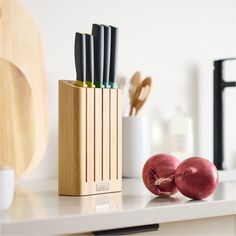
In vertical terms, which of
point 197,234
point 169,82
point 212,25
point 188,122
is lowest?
point 197,234

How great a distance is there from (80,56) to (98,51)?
0.05 metres

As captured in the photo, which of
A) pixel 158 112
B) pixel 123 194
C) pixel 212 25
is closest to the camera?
pixel 123 194

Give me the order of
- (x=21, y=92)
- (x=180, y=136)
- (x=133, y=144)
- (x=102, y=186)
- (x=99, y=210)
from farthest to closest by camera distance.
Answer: (x=180, y=136) < (x=133, y=144) < (x=21, y=92) < (x=102, y=186) < (x=99, y=210)

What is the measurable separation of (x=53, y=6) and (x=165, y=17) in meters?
0.38

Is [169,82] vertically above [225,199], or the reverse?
[169,82]

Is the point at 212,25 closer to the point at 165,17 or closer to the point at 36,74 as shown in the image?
the point at 165,17

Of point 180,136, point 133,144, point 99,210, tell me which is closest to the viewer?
point 99,210

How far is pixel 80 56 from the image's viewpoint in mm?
1203

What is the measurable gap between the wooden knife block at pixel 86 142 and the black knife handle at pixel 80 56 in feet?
0.09

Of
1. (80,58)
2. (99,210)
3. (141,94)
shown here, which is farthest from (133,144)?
(99,210)

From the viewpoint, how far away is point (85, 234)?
977 millimetres

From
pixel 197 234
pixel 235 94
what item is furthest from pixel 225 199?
pixel 235 94

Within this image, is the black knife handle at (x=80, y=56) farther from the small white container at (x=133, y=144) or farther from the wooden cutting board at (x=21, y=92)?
the small white container at (x=133, y=144)

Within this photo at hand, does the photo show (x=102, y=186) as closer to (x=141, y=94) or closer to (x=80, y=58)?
(x=80, y=58)
